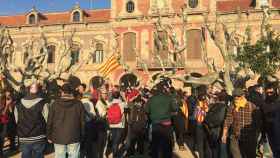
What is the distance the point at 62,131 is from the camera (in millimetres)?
6691

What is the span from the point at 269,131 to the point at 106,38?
28.8m

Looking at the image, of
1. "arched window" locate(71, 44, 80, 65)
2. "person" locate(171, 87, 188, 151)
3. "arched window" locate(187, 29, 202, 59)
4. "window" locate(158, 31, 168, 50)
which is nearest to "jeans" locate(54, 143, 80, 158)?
"person" locate(171, 87, 188, 151)

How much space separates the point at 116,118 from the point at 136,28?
2502 centimetres

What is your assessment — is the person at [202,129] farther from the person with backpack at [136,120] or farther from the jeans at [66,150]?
the jeans at [66,150]

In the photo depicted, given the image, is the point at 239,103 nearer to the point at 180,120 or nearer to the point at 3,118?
the point at 180,120

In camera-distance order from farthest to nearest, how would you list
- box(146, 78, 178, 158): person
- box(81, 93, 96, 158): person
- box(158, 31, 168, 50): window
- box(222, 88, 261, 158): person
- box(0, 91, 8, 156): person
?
1. box(158, 31, 168, 50): window
2. box(0, 91, 8, 156): person
3. box(81, 93, 96, 158): person
4. box(146, 78, 178, 158): person
5. box(222, 88, 261, 158): person

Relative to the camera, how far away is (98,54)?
119ft

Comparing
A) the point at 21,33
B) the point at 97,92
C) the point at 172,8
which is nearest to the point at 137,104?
the point at 97,92

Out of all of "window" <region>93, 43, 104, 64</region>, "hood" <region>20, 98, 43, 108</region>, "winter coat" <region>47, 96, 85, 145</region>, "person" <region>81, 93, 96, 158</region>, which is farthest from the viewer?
"window" <region>93, 43, 104, 64</region>

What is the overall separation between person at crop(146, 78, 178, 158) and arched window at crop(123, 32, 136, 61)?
2547 cm

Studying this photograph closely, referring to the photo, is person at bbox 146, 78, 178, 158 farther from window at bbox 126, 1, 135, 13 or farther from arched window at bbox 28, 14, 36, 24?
arched window at bbox 28, 14, 36, 24

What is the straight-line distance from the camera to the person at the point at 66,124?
6.70 m

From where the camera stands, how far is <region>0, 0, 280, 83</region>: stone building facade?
105 feet

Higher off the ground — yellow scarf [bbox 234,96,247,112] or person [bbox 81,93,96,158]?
yellow scarf [bbox 234,96,247,112]
